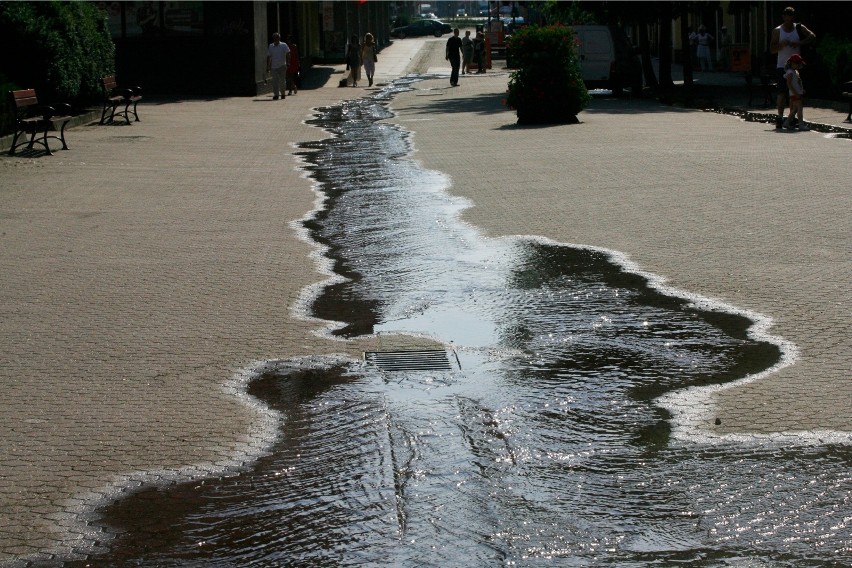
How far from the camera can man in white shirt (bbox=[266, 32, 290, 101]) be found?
33906mm

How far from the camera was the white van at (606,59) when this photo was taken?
3434 centimetres

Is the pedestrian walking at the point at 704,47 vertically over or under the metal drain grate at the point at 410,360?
over

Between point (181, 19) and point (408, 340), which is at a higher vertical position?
point (181, 19)

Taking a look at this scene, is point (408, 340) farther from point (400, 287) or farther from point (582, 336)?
point (400, 287)

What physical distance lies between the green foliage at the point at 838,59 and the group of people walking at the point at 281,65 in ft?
45.7

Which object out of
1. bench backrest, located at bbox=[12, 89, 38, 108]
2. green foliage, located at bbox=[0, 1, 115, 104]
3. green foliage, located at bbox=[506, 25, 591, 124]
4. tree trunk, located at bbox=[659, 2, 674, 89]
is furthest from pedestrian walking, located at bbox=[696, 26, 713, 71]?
bench backrest, located at bbox=[12, 89, 38, 108]

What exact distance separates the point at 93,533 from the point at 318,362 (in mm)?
2481

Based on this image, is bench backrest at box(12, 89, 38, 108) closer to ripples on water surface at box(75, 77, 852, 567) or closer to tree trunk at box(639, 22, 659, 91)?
ripples on water surface at box(75, 77, 852, 567)

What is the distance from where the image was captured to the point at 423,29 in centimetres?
10000

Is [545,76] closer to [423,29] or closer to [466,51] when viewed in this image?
[466,51]

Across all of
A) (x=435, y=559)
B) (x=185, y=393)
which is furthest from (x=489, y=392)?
(x=435, y=559)

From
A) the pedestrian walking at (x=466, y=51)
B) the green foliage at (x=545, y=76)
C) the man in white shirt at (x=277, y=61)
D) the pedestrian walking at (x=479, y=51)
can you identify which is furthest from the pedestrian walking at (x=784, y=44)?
the pedestrian walking at (x=479, y=51)

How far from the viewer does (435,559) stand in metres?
4.16

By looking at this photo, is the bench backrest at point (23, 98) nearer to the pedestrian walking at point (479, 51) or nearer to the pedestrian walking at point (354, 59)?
the pedestrian walking at point (354, 59)
